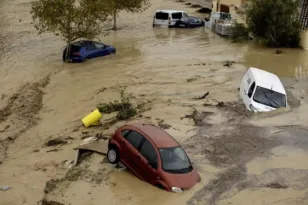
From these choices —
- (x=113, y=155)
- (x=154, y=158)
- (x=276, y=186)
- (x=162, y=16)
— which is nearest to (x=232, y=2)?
(x=162, y=16)

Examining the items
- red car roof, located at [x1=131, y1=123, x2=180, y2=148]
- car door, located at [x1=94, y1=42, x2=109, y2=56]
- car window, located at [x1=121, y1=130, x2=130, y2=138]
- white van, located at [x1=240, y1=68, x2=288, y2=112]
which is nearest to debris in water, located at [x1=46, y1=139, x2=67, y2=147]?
car window, located at [x1=121, y1=130, x2=130, y2=138]

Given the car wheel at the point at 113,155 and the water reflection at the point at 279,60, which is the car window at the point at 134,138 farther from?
the water reflection at the point at 279,60

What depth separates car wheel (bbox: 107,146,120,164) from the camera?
44.8 feet

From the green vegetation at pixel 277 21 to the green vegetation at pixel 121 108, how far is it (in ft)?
51.2

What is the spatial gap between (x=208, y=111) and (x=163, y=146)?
647 centimetres

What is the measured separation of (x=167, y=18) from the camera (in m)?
39.1

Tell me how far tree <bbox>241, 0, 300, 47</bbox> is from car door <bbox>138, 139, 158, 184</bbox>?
21.4 meters

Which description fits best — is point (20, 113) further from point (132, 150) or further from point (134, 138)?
point (132, 150)

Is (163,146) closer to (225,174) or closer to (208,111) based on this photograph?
(225,174)

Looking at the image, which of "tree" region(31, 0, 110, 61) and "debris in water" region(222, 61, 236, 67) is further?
"tree" region(31, 0, 110, 61)

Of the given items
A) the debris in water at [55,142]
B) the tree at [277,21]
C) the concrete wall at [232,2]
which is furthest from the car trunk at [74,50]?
the concrete wall at [232,2]

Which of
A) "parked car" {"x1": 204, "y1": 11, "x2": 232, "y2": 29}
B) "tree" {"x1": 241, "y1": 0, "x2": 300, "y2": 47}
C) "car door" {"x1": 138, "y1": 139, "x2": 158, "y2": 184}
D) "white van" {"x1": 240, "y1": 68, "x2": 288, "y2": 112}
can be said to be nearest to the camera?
"car door" {"x1": 138, "y1": 139, "x2": 158, "y2": 184}

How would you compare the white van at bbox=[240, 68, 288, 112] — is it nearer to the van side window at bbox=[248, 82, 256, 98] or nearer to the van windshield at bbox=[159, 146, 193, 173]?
the van side window at bbox=[248, 82, 256, 98]

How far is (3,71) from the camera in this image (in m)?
26.6
